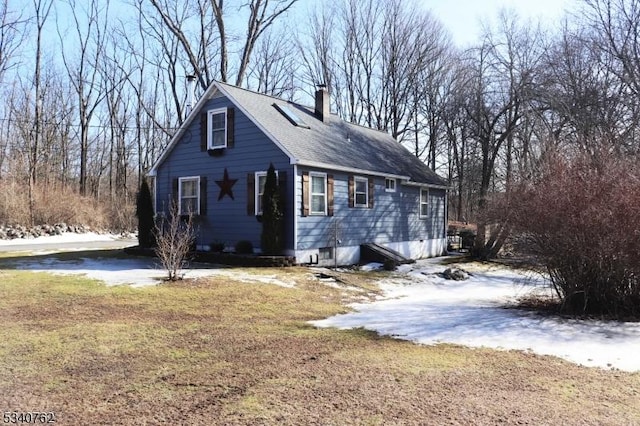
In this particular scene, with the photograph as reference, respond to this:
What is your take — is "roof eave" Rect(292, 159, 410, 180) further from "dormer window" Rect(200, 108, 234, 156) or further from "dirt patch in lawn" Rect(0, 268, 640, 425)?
"dirt patch in lawn" Rect(0, 268, 640, 425)

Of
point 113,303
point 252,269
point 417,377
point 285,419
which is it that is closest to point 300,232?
point 252,269

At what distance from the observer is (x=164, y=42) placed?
31000mm

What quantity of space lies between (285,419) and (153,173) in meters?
15.4

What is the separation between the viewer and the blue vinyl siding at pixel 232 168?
567 inches

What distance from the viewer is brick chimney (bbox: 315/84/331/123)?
1853cm

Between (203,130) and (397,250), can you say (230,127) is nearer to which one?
(203,130)

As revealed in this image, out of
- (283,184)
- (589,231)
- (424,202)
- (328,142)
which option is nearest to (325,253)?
(283,184)

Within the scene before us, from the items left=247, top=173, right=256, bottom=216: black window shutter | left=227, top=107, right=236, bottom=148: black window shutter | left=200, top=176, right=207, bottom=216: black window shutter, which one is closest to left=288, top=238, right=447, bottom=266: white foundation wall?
left=247, top=173, right=256, bottom=216: black window shutter

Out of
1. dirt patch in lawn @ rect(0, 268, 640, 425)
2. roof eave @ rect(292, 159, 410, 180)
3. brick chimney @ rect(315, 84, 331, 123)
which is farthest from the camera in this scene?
brick chimney @ rect(315, 84, 331, 123)

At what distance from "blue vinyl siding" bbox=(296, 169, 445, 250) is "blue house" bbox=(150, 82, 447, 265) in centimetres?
3

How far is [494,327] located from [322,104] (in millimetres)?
12961

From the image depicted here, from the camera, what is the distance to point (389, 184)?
18141 mm

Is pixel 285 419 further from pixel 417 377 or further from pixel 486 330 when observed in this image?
pixel 486 330

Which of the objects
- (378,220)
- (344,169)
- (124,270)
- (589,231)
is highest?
(344,169)
